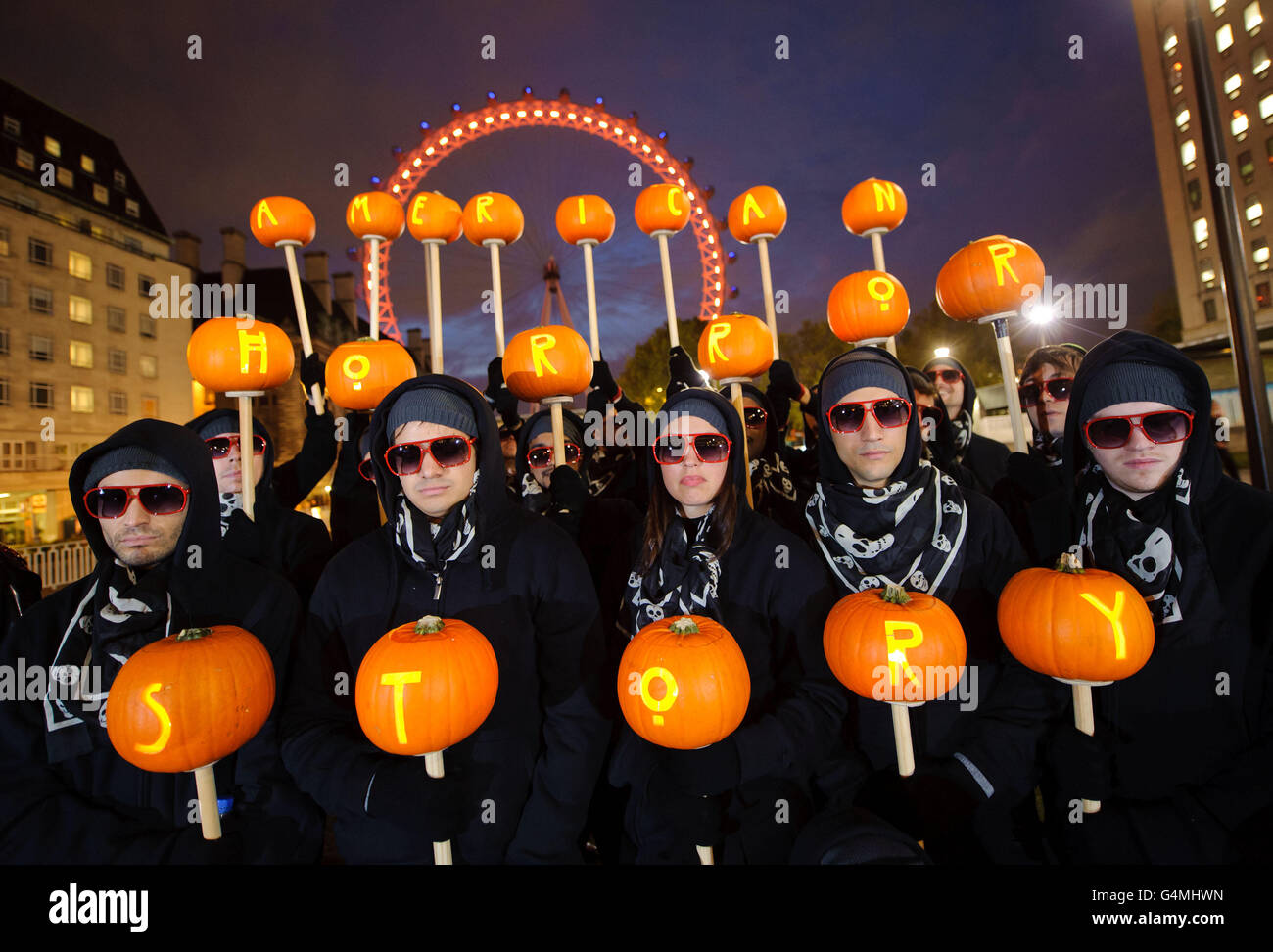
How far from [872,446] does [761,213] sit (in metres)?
2.71

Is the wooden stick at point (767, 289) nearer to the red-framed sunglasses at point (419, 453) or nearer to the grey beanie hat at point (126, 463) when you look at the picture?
the red-framed sunglasses at point (419, 453)

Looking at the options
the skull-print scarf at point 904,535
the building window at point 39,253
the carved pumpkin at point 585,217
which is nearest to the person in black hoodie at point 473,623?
the skull-print scarf at point 904,535

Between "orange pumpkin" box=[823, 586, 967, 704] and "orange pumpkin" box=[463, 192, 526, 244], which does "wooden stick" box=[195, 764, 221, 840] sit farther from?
"orange pumpkin" box=[463, 192, 526, 244]

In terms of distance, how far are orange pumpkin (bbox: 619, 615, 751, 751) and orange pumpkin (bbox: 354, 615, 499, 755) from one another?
50cm

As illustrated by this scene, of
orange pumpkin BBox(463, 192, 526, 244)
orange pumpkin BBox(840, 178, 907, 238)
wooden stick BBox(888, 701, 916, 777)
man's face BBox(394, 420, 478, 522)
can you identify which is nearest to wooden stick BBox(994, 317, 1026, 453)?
orange pumpkin BBox(840, 178, 907, 238)

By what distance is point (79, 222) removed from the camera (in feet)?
83.5

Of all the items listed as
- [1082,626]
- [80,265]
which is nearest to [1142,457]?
[1082,626]

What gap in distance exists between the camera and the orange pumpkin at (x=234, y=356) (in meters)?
3.15

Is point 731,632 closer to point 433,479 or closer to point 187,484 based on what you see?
point 433,479

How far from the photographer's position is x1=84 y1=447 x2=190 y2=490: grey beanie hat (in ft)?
6.91

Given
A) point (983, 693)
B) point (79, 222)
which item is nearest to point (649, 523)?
point (983, 693)

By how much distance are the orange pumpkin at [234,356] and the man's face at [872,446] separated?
293 cm
